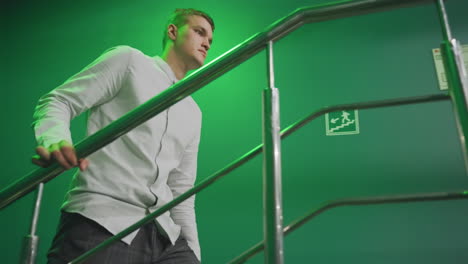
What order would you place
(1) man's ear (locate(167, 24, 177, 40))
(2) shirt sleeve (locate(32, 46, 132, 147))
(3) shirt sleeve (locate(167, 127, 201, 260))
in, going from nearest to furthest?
1. (2) shirt sleeve (locate(32, 46, 132, 147))
2. (3) shirt sleeve (locate(167, 127, 201, 260))
3. (1) man's ear (locate(167, 24, 177, 40))

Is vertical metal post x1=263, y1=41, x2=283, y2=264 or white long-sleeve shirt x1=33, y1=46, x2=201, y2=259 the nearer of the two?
vertical metal post x1=263, y1=41, x2=283, y2=264

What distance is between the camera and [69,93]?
987 mm

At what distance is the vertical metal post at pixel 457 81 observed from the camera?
20.7 inches

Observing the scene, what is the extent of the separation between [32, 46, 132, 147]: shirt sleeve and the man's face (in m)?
0.32

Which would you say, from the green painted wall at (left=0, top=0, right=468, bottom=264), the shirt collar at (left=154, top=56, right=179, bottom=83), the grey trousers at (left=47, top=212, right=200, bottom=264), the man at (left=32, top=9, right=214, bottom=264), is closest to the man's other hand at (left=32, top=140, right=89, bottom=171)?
the man at (left=32, top=9, right=214, bottom=264)

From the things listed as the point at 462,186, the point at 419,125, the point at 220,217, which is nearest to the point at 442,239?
the point at 462,186

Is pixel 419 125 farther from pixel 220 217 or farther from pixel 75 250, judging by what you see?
pixel 75 250

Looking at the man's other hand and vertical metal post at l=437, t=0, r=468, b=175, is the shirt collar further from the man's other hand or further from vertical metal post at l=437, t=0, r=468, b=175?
vertical metal post at l=437, t=0, r=468, b=175

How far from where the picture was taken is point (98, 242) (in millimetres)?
967

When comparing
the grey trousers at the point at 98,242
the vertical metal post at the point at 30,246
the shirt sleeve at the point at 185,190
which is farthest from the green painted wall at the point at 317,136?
the vertical metal post at the point at 30,246

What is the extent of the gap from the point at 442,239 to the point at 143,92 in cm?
140

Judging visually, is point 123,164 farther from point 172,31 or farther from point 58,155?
point 172,31

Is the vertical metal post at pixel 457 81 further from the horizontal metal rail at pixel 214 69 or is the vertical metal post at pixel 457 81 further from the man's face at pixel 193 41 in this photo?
the man's face at pixel 193 41

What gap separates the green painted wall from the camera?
69.4 inches
